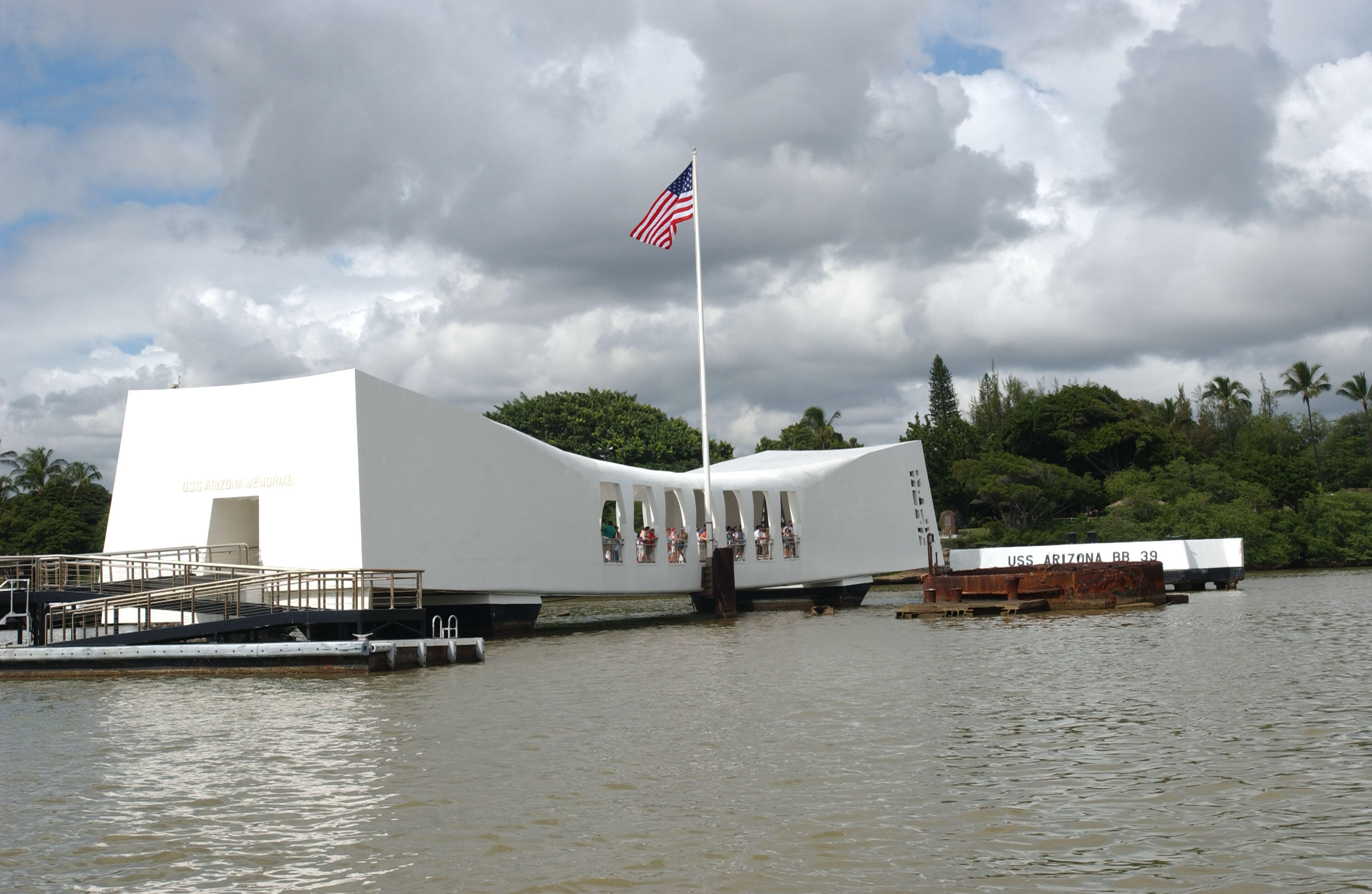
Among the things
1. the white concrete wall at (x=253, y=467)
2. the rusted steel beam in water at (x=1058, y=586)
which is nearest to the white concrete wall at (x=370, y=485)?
the white concrete wall at (x=253, y=467)

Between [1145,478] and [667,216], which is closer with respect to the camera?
[667,216]

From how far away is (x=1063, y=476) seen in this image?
57156mm

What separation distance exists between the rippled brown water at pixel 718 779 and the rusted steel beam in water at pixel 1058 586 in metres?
12.5

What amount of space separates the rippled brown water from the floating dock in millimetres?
1000

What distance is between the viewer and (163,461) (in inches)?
926

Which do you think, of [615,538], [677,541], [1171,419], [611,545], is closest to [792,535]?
[677,541]

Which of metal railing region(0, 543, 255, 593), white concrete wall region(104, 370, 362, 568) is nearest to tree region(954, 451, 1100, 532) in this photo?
white concrete wall region(104, 370, 362, 568)

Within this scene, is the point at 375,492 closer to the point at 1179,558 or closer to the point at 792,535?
the point at 792,535

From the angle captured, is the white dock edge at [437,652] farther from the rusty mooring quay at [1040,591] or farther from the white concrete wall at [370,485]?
the rusty mooring quay at [1040,591]

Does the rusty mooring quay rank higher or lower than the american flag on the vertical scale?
lower

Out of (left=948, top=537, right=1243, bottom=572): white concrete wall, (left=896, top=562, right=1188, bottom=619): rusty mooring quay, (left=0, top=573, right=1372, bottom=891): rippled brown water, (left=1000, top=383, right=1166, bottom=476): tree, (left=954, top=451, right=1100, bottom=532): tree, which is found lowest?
(left=0, top=573, right=1372, bottom=891): rippled brown water

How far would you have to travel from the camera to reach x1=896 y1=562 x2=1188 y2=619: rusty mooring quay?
92.2ft

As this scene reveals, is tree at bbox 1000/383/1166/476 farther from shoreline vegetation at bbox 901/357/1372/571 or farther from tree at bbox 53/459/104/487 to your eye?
tree at bbox 53/459/104/487

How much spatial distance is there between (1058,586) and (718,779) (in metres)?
22.1
